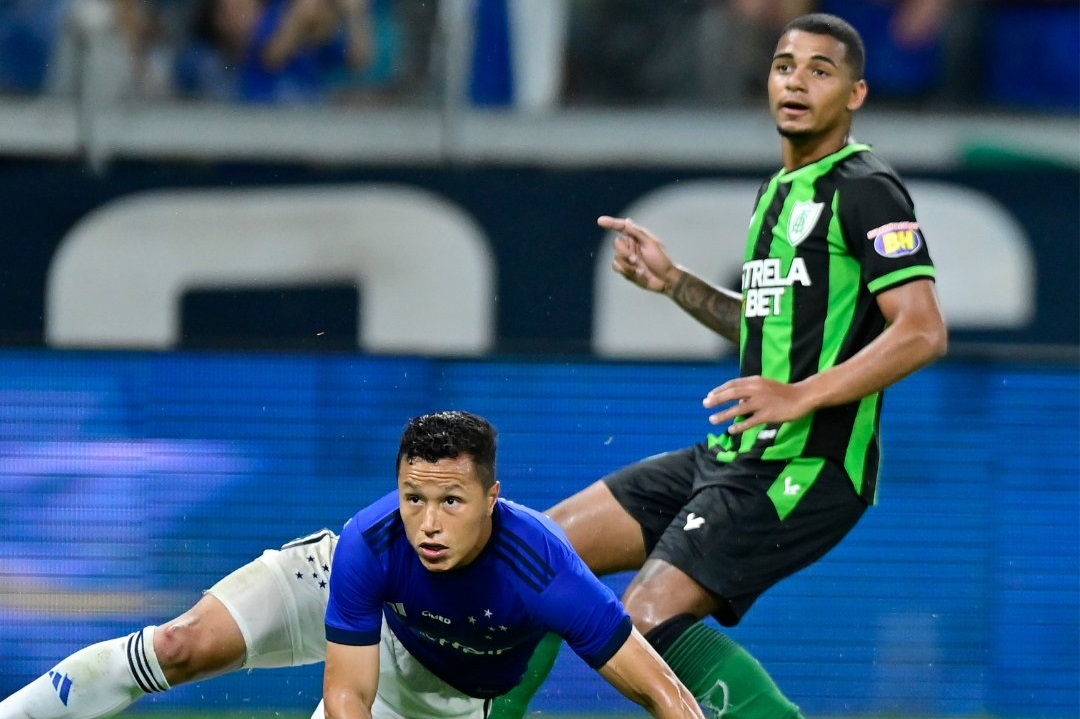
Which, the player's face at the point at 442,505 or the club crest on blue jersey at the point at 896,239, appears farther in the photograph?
the club crest on blue jersey at the point at 896,239

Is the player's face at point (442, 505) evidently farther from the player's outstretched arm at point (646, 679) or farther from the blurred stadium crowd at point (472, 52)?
the blurred stadium crowd at point (472, 52)

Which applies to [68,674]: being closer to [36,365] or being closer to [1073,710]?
[36,365]

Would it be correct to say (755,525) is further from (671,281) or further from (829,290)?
(671,281)

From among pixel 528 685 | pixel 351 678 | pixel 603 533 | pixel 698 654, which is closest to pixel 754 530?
pixel 698 654

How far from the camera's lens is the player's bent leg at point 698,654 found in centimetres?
450

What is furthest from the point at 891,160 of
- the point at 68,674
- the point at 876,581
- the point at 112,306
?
the point at 68,674

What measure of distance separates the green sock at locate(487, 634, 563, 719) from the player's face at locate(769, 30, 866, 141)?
1.47 meters

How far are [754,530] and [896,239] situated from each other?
796mm

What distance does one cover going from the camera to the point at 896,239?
450 cm

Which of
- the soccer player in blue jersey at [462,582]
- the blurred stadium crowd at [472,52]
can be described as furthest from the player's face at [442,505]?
the blurred stadium crowd at [472,52]

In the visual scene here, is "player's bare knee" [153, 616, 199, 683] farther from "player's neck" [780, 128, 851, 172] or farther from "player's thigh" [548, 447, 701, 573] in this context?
"player's neck" [780, 128, 851, 172]

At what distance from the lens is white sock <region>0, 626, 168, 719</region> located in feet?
15.4

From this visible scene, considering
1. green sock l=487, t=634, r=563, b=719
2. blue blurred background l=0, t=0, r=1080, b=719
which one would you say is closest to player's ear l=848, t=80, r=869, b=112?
green sock l=487, t=634, r=563, b=719

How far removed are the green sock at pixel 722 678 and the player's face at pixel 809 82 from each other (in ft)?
4.23
